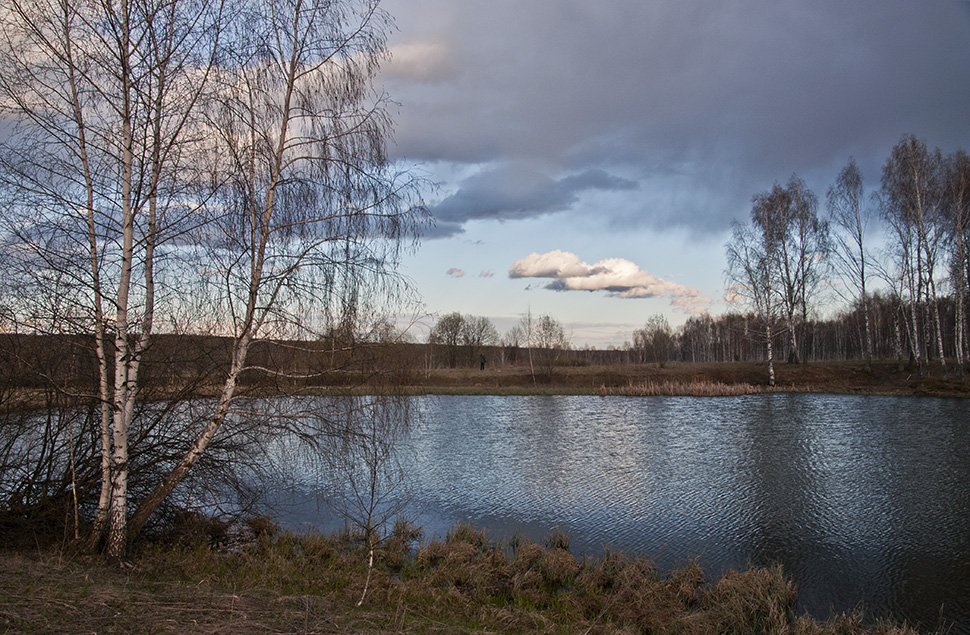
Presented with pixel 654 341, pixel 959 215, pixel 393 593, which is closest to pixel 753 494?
pixel 393 593

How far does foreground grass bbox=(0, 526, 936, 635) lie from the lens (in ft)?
15.0

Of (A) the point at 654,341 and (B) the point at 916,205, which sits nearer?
(B) the point at 916,205

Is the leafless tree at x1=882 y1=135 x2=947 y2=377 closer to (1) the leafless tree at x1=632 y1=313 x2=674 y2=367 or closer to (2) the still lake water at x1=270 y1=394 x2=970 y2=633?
(2) the still lake water at x1=270 y1=394 x2=970 y2=633

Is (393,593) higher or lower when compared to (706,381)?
lower

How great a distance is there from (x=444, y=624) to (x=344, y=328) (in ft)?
11.4

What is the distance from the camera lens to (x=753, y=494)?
12.2 m

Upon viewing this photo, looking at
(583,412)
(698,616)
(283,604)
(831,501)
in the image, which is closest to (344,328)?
(283,604)

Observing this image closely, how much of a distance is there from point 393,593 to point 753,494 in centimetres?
896

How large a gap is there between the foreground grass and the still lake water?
0.94 m

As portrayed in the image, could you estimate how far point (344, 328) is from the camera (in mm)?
7004

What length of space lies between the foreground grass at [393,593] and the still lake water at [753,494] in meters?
0.94

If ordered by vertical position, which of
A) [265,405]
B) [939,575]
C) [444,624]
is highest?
[265,405]

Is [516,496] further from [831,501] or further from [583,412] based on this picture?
[583,412]

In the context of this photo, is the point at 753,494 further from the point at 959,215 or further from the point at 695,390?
the point at 959,215
